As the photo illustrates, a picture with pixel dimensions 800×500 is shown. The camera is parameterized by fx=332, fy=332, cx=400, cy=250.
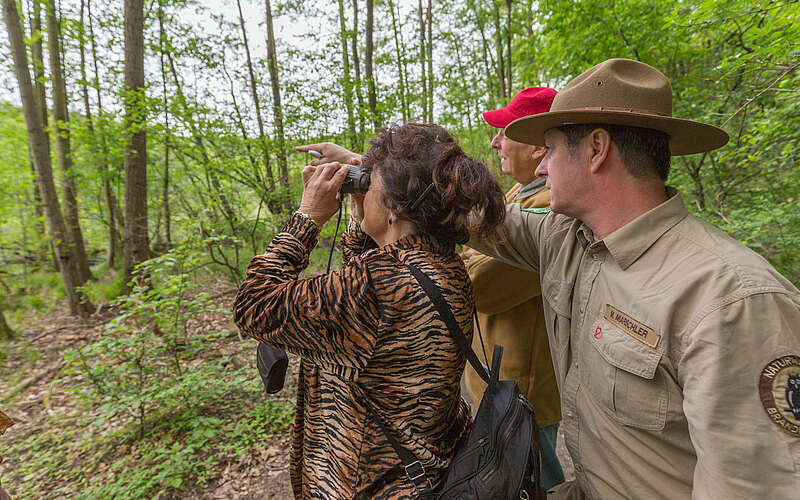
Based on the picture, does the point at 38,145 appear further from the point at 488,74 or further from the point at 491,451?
the point at 488,74

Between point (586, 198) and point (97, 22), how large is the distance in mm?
9071

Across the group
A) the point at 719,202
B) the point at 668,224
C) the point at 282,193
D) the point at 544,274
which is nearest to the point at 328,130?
the point at 282,193

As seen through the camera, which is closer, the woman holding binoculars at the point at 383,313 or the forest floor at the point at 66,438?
the woman holding binoculars at the point at 383,313

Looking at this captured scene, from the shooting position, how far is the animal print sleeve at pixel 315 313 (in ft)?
3.60

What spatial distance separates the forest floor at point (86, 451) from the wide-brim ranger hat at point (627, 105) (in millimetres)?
3160

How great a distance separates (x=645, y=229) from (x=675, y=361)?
0.42 m

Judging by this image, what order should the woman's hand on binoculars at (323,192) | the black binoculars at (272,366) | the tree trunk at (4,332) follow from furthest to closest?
the tree trunk at (4,332)
the black binoculars at (272,366)
the woman's hand on binoculars at (323,192)

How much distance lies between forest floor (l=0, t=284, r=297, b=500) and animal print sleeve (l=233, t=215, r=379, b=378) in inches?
107

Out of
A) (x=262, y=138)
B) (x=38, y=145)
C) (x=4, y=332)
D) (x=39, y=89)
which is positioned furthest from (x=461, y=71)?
(x=4, y=332)

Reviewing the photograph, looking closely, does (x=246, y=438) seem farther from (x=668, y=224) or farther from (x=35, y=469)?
(x=668, y=224)

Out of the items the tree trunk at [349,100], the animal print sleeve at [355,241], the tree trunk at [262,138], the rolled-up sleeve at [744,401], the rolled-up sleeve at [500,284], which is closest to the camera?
the rolled-up sleeve at [744,401]

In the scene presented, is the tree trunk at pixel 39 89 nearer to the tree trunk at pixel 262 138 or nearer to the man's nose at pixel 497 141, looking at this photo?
the tree trunk at pixel 262 138

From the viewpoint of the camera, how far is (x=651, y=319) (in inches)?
37.9

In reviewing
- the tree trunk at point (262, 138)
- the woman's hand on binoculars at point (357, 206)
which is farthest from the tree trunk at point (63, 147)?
the woman's hand on binoculars at point (357, 206)
